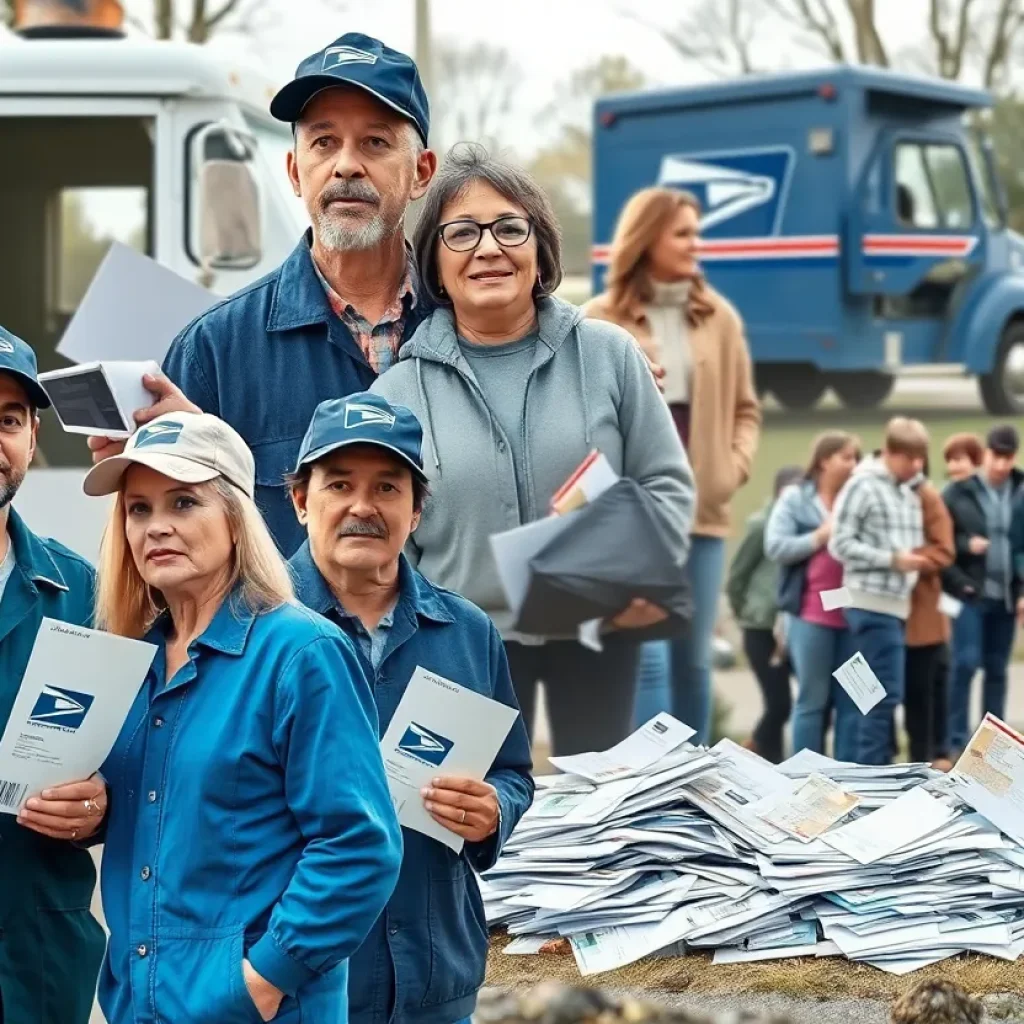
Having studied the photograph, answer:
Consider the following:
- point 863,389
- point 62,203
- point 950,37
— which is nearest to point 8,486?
point 62,203

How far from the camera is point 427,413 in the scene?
3.47m

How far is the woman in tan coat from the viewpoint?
575 centimetres

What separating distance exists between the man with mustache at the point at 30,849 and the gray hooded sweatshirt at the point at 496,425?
31.6 inches

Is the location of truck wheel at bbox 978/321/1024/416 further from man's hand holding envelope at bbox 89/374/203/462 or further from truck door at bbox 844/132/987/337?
man's hand holding envelope at bbox 89/374/203/462

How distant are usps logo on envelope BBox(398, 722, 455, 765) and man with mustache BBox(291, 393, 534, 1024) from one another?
0.03 m

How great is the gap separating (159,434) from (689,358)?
3.54 metres

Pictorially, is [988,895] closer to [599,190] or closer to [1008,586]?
[1008,586]

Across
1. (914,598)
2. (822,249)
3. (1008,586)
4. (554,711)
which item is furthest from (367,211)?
(822,249)

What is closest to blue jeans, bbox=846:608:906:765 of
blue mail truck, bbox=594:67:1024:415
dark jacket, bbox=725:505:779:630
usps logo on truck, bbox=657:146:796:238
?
dark jacket, bbox=725:505:779:630

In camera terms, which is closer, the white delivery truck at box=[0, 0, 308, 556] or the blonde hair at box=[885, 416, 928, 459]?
the blonde hair at box=[885, 416, 928, 459]

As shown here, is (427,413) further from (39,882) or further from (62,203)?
(62,203)

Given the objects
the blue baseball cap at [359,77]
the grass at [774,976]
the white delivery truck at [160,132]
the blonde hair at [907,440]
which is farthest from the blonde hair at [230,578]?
the white delivery truck at [160,132]

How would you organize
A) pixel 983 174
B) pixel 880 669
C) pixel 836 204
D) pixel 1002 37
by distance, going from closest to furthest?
pixel 880 669
pixel 836 204
pixel 983 174
pixel 1002 37

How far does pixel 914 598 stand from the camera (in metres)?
6.34
